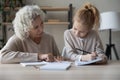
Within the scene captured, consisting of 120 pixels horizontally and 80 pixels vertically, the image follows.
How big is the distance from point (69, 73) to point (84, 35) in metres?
0.70

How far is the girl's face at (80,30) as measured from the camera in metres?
2.05

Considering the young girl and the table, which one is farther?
the young girl

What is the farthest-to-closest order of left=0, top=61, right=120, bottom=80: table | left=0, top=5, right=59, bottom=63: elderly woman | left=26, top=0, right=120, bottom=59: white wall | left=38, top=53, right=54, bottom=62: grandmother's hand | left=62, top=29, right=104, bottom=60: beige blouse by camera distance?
left=26, top=0, right=120, bottom=59: white wall
left=62, top=29, right=104, bottom=60: beige blouse
left=0, top=5, right=59, bottom=63: elderly woman
left=38, top=53, right=54, bottom=62: grandmother's hand
left=0, top=61, right=120, bottom=80: table

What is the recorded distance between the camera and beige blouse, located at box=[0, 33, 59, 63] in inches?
73.6

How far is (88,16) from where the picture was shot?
81.1 inches

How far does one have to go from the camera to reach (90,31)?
2154mm

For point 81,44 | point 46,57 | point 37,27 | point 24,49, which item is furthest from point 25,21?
point 81,44

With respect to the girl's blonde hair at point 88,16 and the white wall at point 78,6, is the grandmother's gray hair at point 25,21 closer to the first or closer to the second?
the girl's blonde hair at point 88,16

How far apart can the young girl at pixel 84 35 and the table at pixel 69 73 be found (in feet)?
1.22

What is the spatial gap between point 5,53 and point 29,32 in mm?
280

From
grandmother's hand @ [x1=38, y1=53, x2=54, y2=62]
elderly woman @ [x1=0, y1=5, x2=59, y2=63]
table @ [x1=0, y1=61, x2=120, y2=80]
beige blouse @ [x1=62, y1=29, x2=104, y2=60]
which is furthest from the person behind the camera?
beige blouse @ [x1=62, y1=29, x2=104, y2=60]

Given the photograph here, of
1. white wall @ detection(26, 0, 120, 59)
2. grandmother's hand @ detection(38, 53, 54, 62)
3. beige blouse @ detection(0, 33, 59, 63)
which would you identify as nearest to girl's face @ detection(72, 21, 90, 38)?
beige blouse @ detection(0, 33, 59, 63)

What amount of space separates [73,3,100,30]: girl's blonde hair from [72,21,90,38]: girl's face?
31 millimetres

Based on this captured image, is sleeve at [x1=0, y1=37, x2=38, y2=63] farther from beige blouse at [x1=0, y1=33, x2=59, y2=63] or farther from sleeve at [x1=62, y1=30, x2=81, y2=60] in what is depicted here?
sleeve at [x1=62, y1=30, x2=81, y2=60]
